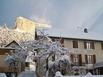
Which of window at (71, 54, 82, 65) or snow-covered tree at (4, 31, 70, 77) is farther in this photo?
window at (71, 54, 82, 65)

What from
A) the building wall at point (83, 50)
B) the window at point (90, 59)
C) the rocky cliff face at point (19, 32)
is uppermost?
the rocky cliff face at point (19, 32)

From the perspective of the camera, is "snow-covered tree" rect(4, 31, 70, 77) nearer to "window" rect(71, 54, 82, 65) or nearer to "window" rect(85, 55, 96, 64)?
"window" rect(71, 54, 82, 65)

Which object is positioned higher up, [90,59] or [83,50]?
[83,50]

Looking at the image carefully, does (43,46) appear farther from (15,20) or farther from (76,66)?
(15,20)

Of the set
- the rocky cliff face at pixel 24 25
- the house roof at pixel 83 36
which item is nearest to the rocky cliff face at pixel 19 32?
the rocky cliff face at pixel 24 25

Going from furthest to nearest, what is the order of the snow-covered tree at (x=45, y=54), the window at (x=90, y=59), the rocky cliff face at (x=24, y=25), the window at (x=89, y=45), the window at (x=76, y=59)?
the rocky cliff face at (x=24, y=25)
the window at (x=89, y=45)
the window at (x=90, y=59)
the window at (x=76, y=59)
the snow-covered tree at (x=45, y=54)

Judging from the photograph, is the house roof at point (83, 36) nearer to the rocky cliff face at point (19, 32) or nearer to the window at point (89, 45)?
the window at point (89, 45)

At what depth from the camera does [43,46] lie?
97.9 ft

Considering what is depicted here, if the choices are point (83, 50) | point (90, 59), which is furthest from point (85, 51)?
point (90, 59)

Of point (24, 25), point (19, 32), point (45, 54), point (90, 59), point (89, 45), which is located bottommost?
point (90, 59)

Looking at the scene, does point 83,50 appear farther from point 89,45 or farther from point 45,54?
point 45,54

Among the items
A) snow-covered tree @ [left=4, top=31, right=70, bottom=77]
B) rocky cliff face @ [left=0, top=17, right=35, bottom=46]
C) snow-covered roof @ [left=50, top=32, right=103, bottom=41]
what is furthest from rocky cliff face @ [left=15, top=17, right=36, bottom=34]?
snow-covered tree @ [left=4, top=31, right=70, bottom=77]

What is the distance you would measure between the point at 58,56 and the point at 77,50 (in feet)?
49.3

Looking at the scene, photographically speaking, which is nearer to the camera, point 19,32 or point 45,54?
point 45,54
